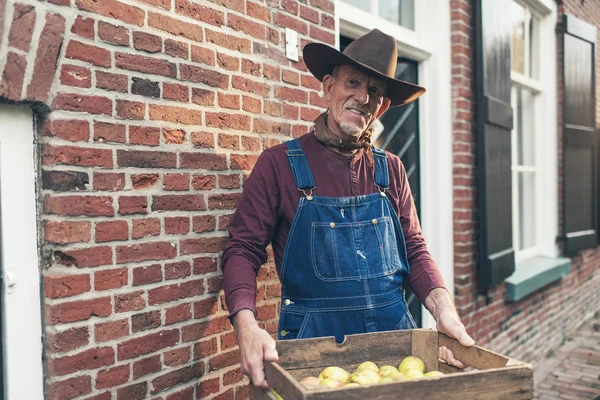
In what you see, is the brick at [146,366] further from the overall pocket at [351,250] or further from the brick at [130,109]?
the brick at [130,109]

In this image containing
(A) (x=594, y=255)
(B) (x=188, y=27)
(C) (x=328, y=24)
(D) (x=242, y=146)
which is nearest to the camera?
(B) (x=188, y=27)

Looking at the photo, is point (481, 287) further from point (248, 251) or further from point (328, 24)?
point (248, 251)

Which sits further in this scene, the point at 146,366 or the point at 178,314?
the point at 178,314

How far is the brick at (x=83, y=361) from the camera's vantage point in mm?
1863

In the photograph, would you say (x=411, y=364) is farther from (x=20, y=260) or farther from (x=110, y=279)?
(x=20, y=260)

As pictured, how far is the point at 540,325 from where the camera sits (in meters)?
5.65

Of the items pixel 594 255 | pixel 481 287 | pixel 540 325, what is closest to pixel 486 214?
pixel 481 287

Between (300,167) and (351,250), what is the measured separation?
39 cm

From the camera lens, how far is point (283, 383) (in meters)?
1.54

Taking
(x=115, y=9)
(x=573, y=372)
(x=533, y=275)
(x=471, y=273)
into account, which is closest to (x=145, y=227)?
(x=115, y=9)

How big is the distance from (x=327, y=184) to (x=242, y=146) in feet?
1.59

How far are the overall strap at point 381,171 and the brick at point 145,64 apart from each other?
36.4 inches

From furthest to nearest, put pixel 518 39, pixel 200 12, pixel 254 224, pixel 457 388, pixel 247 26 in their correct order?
1. pixel 518 39
2. pixel 247 26
3. pixel 200 12
4. pixel 254 224
5. pixel 457 388

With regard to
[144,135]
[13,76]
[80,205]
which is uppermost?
[13,76]
